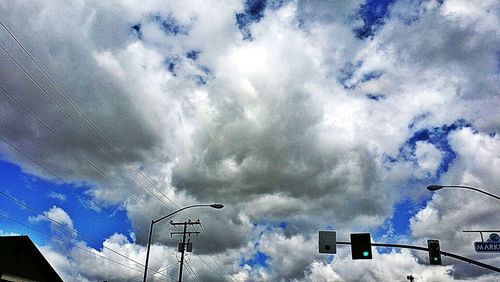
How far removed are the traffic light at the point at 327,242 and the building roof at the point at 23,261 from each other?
58.3 ft

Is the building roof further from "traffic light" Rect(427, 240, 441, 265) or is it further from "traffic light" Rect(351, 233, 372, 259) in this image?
"traffic light" Rect(427, 240, 441, 265)

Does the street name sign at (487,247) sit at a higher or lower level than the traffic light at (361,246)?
higher

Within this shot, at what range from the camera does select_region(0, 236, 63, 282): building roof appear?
83.4 feet

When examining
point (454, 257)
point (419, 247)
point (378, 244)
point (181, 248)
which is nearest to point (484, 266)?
point (454, 257)

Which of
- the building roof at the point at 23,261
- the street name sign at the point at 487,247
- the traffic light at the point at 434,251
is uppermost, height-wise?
the street name sign at the point at 487,247

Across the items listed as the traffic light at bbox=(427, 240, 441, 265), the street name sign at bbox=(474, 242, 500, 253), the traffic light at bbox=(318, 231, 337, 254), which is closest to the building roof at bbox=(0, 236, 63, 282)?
the traffic light at bbox=(318, 231, 337, 254)

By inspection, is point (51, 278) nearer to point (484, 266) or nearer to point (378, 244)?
point (378, 244)

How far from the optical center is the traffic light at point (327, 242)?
87.7ft

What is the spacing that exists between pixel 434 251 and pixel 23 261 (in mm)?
24689

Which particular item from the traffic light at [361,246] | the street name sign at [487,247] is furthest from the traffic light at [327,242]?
the street name sign at [487,247]

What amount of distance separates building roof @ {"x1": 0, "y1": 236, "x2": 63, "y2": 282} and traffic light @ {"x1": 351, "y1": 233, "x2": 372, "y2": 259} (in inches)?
770

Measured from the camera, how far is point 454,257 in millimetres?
25172

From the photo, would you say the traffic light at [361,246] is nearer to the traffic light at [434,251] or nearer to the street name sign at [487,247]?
the traffic light at [434,251]

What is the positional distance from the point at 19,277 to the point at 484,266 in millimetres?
26728
